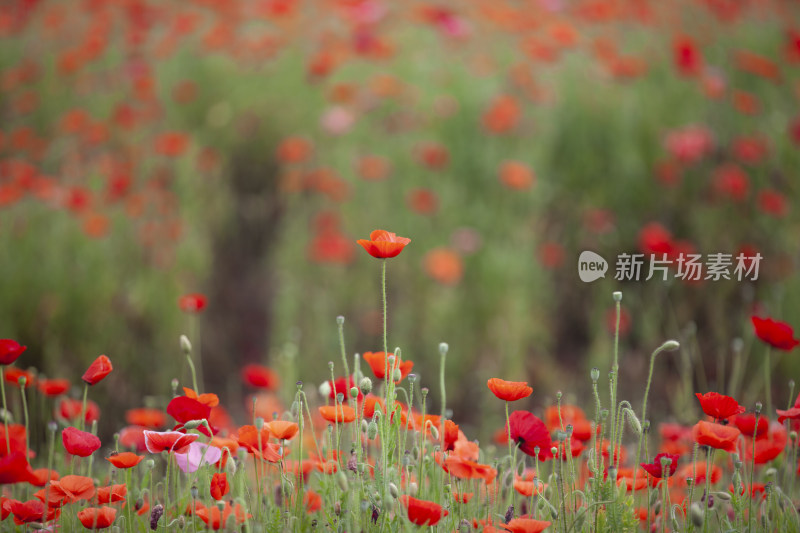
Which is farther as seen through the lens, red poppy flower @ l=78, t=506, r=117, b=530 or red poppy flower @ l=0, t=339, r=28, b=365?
red poppy flower @ l=0, t=339, r=28, b=365

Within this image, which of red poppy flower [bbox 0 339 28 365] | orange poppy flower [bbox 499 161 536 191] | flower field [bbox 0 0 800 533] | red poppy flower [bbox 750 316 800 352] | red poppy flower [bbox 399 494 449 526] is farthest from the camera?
orange poppy flower [bbox 499 161 536 191]

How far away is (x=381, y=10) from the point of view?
3.35 meters

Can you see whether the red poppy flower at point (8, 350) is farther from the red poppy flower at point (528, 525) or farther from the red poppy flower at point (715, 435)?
the red poppy flower at point (715, 435)

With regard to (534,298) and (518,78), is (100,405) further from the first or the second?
(518,78)

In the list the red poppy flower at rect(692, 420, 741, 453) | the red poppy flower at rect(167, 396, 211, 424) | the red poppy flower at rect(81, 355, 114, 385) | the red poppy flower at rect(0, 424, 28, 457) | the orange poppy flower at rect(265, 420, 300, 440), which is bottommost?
the red poppy flower at rect(0, 424, 28, 457)

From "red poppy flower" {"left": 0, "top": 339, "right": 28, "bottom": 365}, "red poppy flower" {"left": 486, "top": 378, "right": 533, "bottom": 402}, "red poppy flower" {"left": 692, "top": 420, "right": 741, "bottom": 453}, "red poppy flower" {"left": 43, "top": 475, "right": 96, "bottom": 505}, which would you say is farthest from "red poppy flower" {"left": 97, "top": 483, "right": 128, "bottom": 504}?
"red poppy flower" {"left": 692, "top": 420, "right": 741, "bottom": 453}

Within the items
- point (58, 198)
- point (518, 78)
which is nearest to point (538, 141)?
point (518, 78)

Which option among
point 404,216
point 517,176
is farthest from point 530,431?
point 404,216

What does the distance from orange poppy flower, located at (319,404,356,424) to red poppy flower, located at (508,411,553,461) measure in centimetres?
23

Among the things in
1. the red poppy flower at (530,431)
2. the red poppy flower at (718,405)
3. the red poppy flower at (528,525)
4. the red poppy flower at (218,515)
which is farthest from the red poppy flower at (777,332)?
the red poppy flower at (218,515)

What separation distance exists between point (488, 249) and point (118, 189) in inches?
54.1

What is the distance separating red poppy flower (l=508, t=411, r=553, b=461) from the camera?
958 millimetres

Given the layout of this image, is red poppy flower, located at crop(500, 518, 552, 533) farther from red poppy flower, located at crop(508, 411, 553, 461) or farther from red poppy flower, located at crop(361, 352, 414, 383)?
red poppy flower, located at crop(361, 352, 414, 383)

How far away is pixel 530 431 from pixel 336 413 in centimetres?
27
